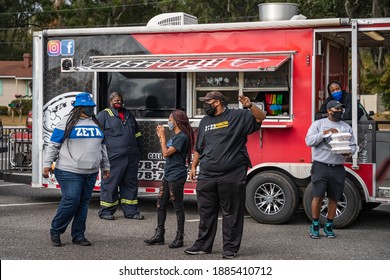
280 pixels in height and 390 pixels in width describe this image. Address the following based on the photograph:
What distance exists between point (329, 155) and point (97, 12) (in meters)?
41.1

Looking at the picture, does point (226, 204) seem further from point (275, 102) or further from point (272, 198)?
point (275, 102)

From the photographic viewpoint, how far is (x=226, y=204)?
25.8ft

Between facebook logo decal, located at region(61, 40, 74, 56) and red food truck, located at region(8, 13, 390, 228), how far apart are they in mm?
22

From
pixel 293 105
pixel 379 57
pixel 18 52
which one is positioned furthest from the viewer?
pixel 18 52

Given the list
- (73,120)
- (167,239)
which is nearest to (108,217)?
(167,239)

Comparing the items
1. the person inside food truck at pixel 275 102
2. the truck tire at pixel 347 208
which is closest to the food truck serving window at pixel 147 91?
the person inside food truck at pixel 275 102

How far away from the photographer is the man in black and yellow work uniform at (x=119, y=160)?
10.7 metres

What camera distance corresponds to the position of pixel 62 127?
8.37 meters

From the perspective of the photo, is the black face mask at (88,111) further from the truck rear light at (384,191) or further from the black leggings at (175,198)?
the truck rear light at (384,191)

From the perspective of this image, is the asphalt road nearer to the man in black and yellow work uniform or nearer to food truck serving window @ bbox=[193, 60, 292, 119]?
the man in black and yellow work uniform

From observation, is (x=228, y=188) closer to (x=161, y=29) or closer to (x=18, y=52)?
(x=161, y=29)

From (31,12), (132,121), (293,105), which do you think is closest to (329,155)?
(293,105)

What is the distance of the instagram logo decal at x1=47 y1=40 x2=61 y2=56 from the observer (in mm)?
11609

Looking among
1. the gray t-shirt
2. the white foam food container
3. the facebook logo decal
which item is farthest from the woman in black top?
the facebook logo decal
